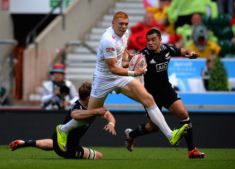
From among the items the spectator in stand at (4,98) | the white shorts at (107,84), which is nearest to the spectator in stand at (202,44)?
the spectator in stand at (4,98)

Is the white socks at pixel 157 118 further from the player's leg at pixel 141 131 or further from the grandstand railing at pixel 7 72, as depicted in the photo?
the grandstand railing at pixel 7 72

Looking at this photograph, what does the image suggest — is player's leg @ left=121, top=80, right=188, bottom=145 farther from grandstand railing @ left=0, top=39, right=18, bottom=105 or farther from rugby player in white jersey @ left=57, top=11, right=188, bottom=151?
grandstand railing @ left=0, top=39, right=18, bottom=105

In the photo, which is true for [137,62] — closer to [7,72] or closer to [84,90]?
[84,90]

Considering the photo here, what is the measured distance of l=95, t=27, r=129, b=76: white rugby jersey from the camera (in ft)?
46.8

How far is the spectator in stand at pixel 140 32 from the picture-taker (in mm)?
21547

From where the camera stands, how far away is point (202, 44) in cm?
2162

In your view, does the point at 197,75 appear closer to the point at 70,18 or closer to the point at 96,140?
the point at 96,140

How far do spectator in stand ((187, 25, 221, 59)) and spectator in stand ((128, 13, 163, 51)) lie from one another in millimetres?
1009

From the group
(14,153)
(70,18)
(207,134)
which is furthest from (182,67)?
(14,153)

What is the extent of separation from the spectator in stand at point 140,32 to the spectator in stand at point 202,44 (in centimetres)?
101

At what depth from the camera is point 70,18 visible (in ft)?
79.1

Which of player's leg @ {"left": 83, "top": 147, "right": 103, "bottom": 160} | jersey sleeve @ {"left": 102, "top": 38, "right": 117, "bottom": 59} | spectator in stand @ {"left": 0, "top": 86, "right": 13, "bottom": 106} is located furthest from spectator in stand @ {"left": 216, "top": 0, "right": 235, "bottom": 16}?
player's leg @ {"left": 83, "top": 147, "right": 103, "bottom": 160}

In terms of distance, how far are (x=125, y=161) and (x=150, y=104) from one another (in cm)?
103

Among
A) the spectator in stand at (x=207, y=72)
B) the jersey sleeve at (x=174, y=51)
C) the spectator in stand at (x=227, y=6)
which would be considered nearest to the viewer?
the jersey sleeve at (x=174, y=51)
